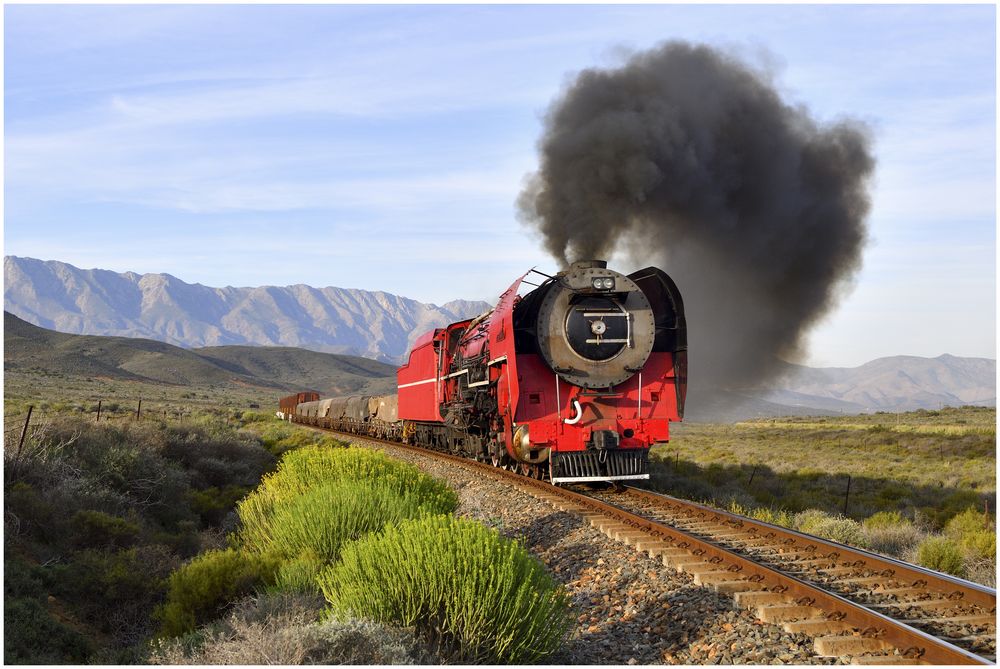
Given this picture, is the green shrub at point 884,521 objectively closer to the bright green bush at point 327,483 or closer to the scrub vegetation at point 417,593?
the bright green bush at point 327,483

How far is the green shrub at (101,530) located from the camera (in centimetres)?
1123

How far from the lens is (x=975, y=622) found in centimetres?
671

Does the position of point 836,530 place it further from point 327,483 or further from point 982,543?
point 327,483

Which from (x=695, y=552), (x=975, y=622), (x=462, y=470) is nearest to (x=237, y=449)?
(x=462, y=470)

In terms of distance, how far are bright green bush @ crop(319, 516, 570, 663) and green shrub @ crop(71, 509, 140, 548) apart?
6388mm

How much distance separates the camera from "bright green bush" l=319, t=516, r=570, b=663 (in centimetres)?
607

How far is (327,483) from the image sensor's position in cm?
1075

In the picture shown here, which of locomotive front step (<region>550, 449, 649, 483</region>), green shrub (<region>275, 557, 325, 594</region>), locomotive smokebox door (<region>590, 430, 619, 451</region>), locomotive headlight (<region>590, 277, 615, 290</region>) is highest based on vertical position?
locomotive headlight (<region>590, 277, 615, 290</region>)

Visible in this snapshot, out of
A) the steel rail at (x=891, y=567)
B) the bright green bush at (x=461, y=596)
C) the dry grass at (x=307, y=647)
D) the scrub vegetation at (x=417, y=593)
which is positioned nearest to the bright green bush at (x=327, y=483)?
the scrub vegetation at (x=417, y=593)

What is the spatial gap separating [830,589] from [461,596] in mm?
3816

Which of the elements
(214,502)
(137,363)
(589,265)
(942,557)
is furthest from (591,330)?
(137,363)

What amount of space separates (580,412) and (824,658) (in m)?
8.02

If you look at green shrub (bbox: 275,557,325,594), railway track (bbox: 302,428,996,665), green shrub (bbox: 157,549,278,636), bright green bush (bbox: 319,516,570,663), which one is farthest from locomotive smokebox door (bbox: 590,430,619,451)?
bright green bush (bbox: 319,516,570,663)

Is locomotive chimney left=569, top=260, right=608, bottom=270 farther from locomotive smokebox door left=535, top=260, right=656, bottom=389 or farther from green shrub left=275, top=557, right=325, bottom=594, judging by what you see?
green shrub left=275, top=557, right=325, bottom=594
